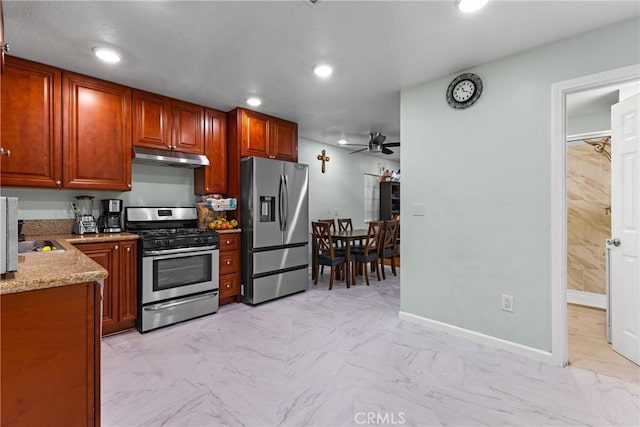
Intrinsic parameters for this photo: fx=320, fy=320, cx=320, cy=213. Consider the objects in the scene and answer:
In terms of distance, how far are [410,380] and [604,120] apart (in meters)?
3.59

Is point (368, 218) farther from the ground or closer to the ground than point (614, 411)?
farther from the ground

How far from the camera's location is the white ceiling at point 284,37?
6.22ft

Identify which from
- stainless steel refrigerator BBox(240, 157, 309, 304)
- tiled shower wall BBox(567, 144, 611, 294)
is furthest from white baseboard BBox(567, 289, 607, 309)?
stainless steel refrigerator BBox(240, 157, 309, 304)

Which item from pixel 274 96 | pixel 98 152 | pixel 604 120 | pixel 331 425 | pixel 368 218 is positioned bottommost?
pixel 331 425

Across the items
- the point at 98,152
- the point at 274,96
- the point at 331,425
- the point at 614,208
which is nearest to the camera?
the point at 331,425

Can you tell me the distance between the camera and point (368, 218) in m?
7.01

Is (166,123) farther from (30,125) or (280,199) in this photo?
(280,199)

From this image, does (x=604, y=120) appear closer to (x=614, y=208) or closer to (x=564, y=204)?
(x=614, y=208)

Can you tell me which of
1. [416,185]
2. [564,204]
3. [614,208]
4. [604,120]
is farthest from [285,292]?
[604,120]

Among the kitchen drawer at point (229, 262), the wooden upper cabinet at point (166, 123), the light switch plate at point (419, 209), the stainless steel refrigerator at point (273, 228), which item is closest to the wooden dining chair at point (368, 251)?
the stainless steel refrigerator at point (273, 228)

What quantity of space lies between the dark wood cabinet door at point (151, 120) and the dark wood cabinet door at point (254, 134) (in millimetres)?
804

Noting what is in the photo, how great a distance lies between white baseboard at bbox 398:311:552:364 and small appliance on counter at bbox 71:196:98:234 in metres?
3.06

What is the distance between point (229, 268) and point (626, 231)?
11.8 ft

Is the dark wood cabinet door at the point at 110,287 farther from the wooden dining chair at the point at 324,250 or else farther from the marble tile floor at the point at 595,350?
the marble tile floor at the point at 595,350
